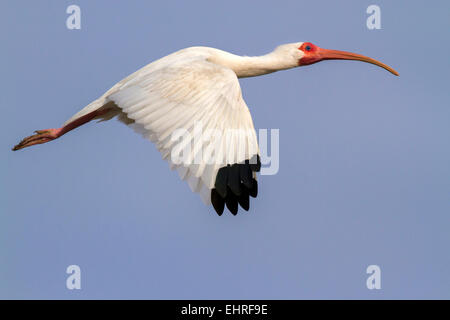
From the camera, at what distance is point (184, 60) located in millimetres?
14031

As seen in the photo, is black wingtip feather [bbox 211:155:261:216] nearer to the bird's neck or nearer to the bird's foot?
the bird's neck

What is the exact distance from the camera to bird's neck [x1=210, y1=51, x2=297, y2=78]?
50.2 feet

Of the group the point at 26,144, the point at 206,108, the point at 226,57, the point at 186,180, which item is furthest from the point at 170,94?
the point at 26,144

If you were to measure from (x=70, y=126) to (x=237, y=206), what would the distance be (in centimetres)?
450

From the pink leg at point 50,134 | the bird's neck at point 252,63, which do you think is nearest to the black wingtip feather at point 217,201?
the bird's neck at point 252,63

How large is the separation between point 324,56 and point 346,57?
51cm

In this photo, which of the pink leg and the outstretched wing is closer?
the outstretched wing

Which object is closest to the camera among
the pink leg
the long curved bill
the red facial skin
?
the pink leg

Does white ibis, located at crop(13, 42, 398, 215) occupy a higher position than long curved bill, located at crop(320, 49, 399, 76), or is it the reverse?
long curved bill, located at crop(320, 49, 399, 76)

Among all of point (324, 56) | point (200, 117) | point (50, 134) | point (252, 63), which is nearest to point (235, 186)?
point (200, 117)

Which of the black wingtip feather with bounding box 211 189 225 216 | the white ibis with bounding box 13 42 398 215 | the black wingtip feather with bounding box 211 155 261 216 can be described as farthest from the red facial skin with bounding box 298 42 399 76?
the black wingtip feather with bounding box 211 189 225 216

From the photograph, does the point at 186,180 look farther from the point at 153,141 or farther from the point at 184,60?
the point at 184,60

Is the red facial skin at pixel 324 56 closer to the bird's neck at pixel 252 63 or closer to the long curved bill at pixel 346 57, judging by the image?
the long curved bill at pixel 346 57

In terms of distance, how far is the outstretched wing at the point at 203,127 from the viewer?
39.5 feet
